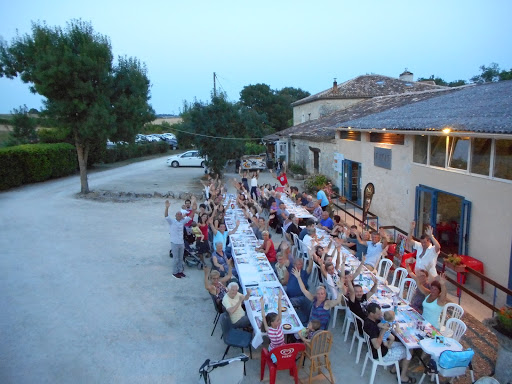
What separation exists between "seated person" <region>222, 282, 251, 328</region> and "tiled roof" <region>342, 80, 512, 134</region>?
19.7ft

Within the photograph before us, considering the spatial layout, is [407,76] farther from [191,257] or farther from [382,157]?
[191,257]

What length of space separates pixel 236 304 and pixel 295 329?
109cm

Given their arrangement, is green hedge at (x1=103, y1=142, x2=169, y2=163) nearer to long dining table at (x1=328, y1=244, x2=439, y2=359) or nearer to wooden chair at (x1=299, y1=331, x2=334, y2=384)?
long dining table at (x1=328, y1=244, x2=439, y2=359)

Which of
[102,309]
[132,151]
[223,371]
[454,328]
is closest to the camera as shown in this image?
[223,371]

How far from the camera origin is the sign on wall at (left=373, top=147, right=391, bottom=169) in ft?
44.1

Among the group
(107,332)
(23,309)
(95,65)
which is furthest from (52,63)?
(107,332)

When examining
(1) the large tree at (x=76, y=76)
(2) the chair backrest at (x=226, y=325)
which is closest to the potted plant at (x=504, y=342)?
(2) the chair backrest at (x=226, y=325)

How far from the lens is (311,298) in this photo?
6711 millimetres

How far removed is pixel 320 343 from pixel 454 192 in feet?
20.7

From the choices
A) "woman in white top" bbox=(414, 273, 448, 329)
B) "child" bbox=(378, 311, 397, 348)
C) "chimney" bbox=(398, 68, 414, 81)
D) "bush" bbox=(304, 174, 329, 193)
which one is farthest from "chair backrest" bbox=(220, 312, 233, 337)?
"chimney" bbox=(398, 68, 414, 81)

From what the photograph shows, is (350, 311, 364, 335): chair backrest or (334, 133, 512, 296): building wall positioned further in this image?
(334, 133, 512, 296): building wall

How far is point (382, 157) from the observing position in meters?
13.9

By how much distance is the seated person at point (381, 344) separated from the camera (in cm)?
554

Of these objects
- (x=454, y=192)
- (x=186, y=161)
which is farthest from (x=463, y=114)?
(x=186, y=161)
